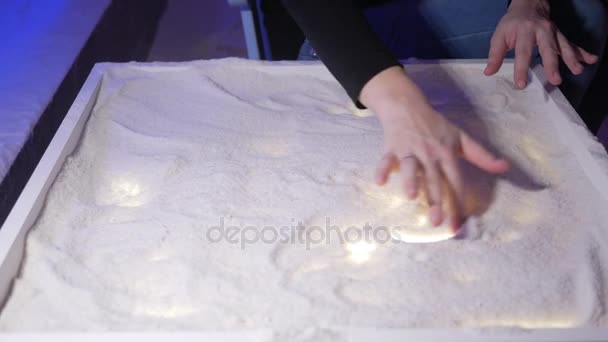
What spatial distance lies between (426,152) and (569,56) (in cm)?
42

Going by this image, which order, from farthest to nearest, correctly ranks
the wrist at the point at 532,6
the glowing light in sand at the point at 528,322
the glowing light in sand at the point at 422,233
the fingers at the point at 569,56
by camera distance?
the wrist at the point at 532,6 < the fingers at the point at 569,56 < the glowing light in sand at the point at 422,233 < the glowing light in sand at the point at 528,322

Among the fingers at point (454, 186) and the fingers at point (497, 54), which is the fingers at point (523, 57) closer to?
the fingers at point (497, 54)

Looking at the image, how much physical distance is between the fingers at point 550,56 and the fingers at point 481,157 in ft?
1.00

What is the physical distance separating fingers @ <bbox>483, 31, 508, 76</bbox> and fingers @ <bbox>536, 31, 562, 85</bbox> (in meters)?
0.06

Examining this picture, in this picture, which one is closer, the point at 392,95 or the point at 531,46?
the point at 392,95

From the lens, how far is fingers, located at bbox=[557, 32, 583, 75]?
898mm

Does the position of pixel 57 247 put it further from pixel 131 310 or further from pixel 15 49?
pixel 15 49

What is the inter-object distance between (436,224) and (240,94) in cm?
50

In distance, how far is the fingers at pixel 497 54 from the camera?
37.7 inches

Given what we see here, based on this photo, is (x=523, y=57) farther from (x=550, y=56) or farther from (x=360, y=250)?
(x=360, y=250)

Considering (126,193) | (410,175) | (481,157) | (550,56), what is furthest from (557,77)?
(126,193)

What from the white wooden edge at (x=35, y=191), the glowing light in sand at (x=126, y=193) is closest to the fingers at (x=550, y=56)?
the glowing light in sand at (x=126, y=193)

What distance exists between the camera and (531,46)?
0.95 metres

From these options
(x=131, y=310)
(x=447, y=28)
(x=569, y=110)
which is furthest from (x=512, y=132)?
(x=131, y=310)
